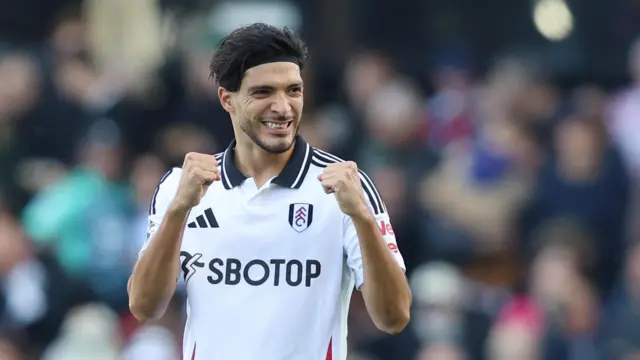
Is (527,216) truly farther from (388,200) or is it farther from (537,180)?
(388,200)

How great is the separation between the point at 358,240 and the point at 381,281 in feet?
0.74

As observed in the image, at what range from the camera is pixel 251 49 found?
18.0ft

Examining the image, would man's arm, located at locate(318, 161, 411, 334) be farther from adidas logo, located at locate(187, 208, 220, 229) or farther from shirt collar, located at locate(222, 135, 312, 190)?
adidas logo, located at locate(187, 208, 220, 229)

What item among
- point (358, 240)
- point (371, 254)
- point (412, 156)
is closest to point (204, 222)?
point (358, 240)

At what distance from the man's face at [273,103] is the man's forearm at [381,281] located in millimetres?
463

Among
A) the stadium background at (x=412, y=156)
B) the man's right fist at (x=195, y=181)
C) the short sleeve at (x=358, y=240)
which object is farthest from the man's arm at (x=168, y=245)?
the stadium background at (x=412, y=156)

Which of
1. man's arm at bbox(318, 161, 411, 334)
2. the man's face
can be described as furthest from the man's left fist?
the man's face

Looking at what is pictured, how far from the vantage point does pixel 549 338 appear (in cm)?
956

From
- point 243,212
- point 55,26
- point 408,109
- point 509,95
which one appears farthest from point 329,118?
point 243,212

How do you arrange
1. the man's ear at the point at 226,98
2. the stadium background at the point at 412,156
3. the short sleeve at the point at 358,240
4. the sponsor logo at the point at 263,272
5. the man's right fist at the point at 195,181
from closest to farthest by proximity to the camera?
the man's right fist at the point at 195,181
the short sleeve at the point at 358,240
the sponsor logo at the point at 263,272
the man's ear at the point at 226,98
the stadium background at the point at 412,156

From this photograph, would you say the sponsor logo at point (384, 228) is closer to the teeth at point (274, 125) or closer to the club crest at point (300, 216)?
the club crest at point (300, 216)

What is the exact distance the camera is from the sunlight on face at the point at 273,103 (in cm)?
547

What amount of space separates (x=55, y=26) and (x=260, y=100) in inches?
333

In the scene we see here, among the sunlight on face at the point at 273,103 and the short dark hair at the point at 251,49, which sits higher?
the short dark hair at the point at 251,49
